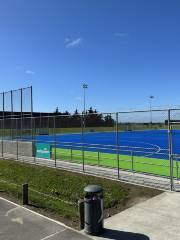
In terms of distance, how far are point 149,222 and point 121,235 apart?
1.16 m

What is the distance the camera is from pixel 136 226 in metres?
9.65

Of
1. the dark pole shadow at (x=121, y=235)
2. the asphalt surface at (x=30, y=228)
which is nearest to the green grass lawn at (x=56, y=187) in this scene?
the asphalt surface at (x=30, y=228)

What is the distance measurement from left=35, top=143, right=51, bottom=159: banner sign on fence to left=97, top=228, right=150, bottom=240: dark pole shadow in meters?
12.6

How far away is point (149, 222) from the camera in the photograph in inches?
390

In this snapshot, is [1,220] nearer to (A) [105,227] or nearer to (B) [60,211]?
(B) [60,211]

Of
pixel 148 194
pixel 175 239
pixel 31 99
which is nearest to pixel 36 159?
pixel 31 99

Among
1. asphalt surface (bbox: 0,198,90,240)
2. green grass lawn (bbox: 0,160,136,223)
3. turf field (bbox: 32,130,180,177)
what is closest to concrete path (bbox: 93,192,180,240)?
asphalt surface (bbox: 0,198,90,240)

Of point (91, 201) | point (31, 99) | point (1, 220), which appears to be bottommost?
point (1, 220)

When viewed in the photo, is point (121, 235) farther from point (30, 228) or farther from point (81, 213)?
point (30, 228)

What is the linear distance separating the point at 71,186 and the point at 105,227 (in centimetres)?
516

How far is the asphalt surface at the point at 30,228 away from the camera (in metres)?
9.16

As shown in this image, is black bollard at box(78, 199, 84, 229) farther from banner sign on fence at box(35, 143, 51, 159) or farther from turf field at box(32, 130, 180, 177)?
banner sign on fence at box(35, 143, 51, 159)

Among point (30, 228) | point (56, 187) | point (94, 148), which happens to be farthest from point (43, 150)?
point (30, 228)

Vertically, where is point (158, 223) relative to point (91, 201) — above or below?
below
